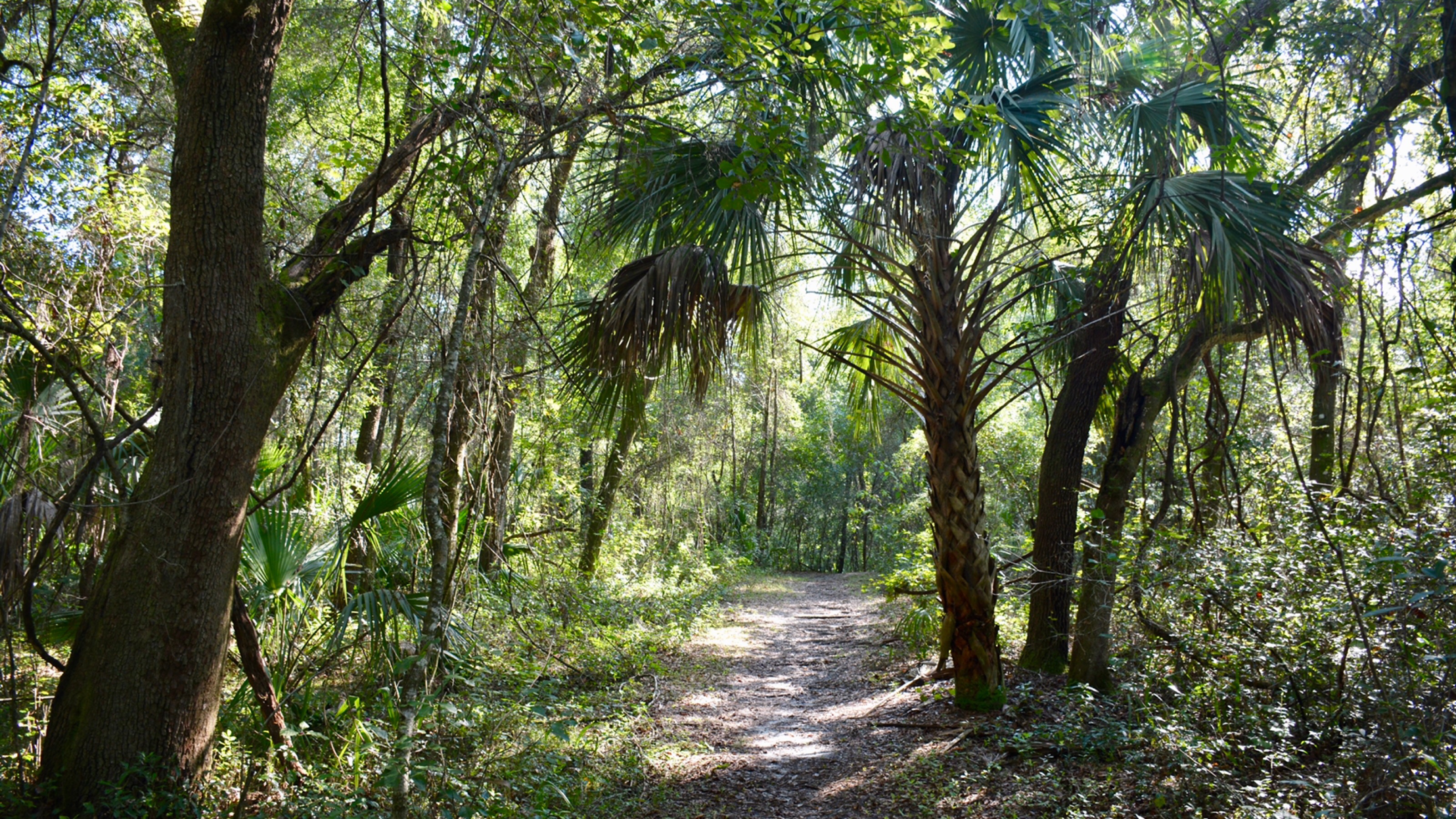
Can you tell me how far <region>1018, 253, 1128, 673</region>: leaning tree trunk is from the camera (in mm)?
6664

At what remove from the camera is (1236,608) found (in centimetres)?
486

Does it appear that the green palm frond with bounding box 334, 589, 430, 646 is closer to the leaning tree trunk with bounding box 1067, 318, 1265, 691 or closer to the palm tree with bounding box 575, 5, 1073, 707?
the palm tree with bounding box 575, 5, 1073, 707

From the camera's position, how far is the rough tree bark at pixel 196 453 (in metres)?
3.75

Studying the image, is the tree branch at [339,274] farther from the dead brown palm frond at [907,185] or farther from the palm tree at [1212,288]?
the palm tree at [1212,288]

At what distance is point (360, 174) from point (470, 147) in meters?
2.83

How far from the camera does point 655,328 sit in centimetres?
579

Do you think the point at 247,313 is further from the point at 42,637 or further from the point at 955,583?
the point at 955,583

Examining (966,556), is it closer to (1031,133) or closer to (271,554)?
(1031,133)

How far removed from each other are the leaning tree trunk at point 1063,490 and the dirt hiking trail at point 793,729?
121 cm

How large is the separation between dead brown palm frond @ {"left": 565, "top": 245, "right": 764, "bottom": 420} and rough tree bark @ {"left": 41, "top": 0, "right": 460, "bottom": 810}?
82.2 inches

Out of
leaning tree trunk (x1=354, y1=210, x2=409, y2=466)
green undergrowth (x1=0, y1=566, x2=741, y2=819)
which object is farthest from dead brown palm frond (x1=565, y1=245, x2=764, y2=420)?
green undergrowth (x1=0, y1=566, x2=741, y2=819)

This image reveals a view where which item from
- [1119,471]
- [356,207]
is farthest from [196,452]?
[1119,471]

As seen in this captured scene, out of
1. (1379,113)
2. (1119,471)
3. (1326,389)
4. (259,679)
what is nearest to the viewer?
(1379,113)

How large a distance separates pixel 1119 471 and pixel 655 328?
141 inches
